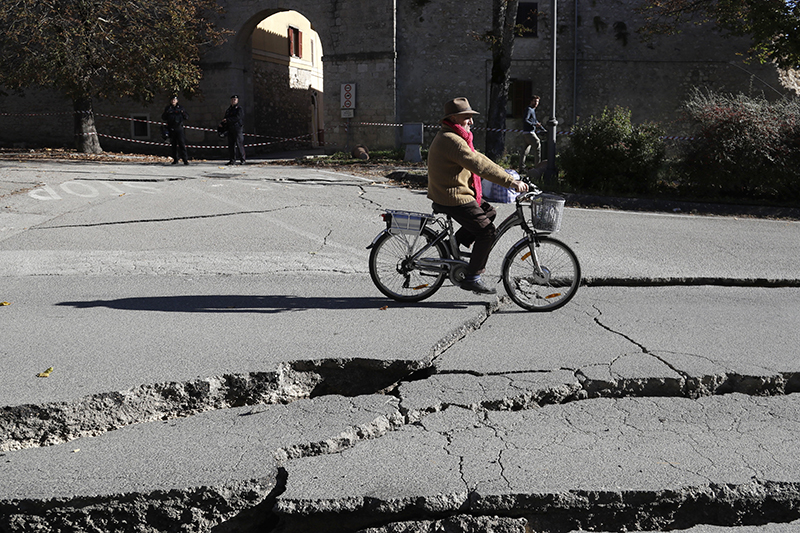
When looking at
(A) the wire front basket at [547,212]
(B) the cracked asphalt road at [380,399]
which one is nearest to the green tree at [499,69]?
(B) the cracked asphalt road at [380,399]

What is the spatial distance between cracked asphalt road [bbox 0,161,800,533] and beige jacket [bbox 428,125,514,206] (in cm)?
98

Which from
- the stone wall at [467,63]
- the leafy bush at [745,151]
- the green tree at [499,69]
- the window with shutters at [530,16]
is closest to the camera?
the leafy bush at [745,151]

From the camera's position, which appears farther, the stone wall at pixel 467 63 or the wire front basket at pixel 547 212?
the stone wall at pixel 467 63

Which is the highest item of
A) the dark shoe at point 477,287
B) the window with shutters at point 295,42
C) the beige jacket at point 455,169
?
the window with shutters at point 295,42

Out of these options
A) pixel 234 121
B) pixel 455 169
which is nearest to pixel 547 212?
pixel 455 169

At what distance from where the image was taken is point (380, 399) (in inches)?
163

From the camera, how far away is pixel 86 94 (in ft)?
74.9

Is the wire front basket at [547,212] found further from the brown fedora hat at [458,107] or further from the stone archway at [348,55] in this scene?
the stone archway at [348,55]

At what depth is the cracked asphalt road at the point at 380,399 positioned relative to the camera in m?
3.08

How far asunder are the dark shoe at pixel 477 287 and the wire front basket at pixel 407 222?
2.03ft

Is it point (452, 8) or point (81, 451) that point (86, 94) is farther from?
point (81, 451)

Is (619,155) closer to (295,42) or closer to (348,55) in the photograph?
(348,55)

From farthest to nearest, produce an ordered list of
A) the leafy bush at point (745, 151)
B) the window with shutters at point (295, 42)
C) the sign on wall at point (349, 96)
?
the window with shutters at point (295, 42), the sign on wall at point (349, 96), the leafy bush at point (745, 151)

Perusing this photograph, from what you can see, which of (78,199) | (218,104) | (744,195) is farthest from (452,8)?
(78,199)
